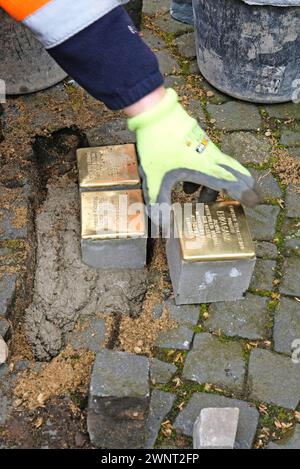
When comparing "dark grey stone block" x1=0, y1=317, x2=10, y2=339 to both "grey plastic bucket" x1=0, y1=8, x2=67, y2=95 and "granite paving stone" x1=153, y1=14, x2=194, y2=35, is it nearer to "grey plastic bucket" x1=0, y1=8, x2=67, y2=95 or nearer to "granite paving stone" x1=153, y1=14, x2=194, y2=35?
"grey plastic bucket" x1=0, y1=8, x2=67, y2=95

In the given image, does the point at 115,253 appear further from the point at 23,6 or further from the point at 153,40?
the point at 153,40

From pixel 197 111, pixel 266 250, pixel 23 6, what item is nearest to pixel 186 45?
pixel 197 111

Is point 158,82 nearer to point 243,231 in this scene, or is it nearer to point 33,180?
point 243,231

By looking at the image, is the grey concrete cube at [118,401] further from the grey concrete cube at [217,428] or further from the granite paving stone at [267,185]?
the granite paving stone at [267,185]

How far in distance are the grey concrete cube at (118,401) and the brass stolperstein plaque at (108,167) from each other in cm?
102

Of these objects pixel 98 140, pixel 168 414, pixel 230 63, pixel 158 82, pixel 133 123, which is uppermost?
pixel 158 82

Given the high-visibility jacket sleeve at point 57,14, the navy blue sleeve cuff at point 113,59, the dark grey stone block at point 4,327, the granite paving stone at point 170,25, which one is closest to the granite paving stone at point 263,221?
the navy blue sleeve cuff at point 113,59

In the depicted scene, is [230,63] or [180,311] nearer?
[180,311]

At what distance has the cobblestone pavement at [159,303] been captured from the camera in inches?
103

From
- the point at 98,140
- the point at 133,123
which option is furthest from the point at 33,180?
the point at 133,123

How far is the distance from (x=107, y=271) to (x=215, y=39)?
1780 mm

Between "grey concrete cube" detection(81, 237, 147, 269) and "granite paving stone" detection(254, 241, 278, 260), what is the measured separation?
63cm

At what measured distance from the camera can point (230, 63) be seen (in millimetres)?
3982
